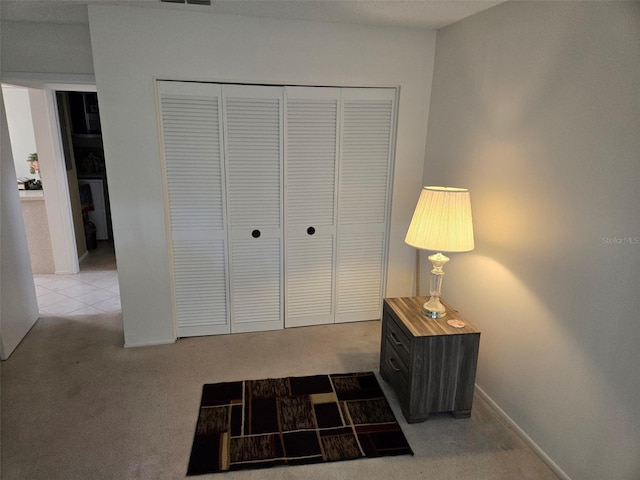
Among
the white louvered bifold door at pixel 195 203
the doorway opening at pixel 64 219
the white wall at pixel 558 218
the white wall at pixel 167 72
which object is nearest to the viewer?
the white wall at pixel 558 218

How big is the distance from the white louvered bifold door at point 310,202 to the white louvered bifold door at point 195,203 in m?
0.52

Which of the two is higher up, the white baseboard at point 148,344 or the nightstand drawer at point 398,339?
the nightstand drawer at point 398,339

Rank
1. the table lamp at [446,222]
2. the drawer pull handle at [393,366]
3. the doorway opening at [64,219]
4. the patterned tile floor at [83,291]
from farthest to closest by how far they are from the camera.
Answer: the doorway opening at [64,219] < the patterned tile floor at [83,291] < the drawer pull handle at [393,366] < the table lamp at [446,222]

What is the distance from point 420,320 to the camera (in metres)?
2.30

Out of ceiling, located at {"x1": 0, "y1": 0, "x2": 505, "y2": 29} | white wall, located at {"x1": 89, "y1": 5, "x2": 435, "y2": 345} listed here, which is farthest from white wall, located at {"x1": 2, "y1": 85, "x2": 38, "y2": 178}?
white wall, located at {"x1": 89, "y1": 5, "x2": 435, "y2": 345}

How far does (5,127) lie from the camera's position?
289 centimetres

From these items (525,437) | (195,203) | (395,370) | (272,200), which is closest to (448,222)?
(395,370)

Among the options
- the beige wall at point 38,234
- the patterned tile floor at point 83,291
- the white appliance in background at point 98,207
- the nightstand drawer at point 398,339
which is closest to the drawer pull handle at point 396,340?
the nightstand drawer at point 398,339

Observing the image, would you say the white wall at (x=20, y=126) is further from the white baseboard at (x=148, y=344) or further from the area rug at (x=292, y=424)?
the area rug at (x=292, y=424)

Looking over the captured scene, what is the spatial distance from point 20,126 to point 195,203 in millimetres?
3318

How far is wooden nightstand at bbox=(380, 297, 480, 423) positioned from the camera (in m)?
2.14

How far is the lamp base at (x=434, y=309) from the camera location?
7.64ft

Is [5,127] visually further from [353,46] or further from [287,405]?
[287,405]

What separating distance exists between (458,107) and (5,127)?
3.27 meters
